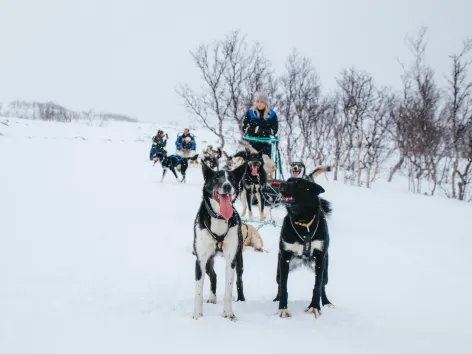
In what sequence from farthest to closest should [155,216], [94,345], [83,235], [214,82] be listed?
[214,82], [155,216], [83,235], [94,345]

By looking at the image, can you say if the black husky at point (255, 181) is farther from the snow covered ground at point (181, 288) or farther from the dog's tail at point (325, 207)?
the dog's tail at point (325, 207)

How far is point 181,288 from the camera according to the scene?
129 inches

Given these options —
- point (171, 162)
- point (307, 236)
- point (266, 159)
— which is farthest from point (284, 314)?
point (171, 162)

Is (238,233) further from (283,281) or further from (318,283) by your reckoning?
(318,283)

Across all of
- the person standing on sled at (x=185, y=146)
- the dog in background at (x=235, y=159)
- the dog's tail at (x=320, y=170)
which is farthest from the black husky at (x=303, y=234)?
the person standing on sled at (x=185, y=146)

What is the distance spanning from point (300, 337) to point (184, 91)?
18.6 meters

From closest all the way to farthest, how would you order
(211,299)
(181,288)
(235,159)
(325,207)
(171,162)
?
1. (211,299)
2. (325,207)
3. (181,288)
4. (235,159)
5. (171,162)

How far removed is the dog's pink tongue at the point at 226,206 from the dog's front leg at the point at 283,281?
0.60m

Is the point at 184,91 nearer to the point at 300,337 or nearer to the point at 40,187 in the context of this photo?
the point at 40,187

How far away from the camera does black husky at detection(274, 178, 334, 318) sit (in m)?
2.59

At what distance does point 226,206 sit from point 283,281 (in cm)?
80

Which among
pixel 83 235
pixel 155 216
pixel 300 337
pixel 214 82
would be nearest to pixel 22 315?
pixel 300 337

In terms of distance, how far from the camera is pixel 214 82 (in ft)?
60.8

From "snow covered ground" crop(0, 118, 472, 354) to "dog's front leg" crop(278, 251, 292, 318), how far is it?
0.11 m
